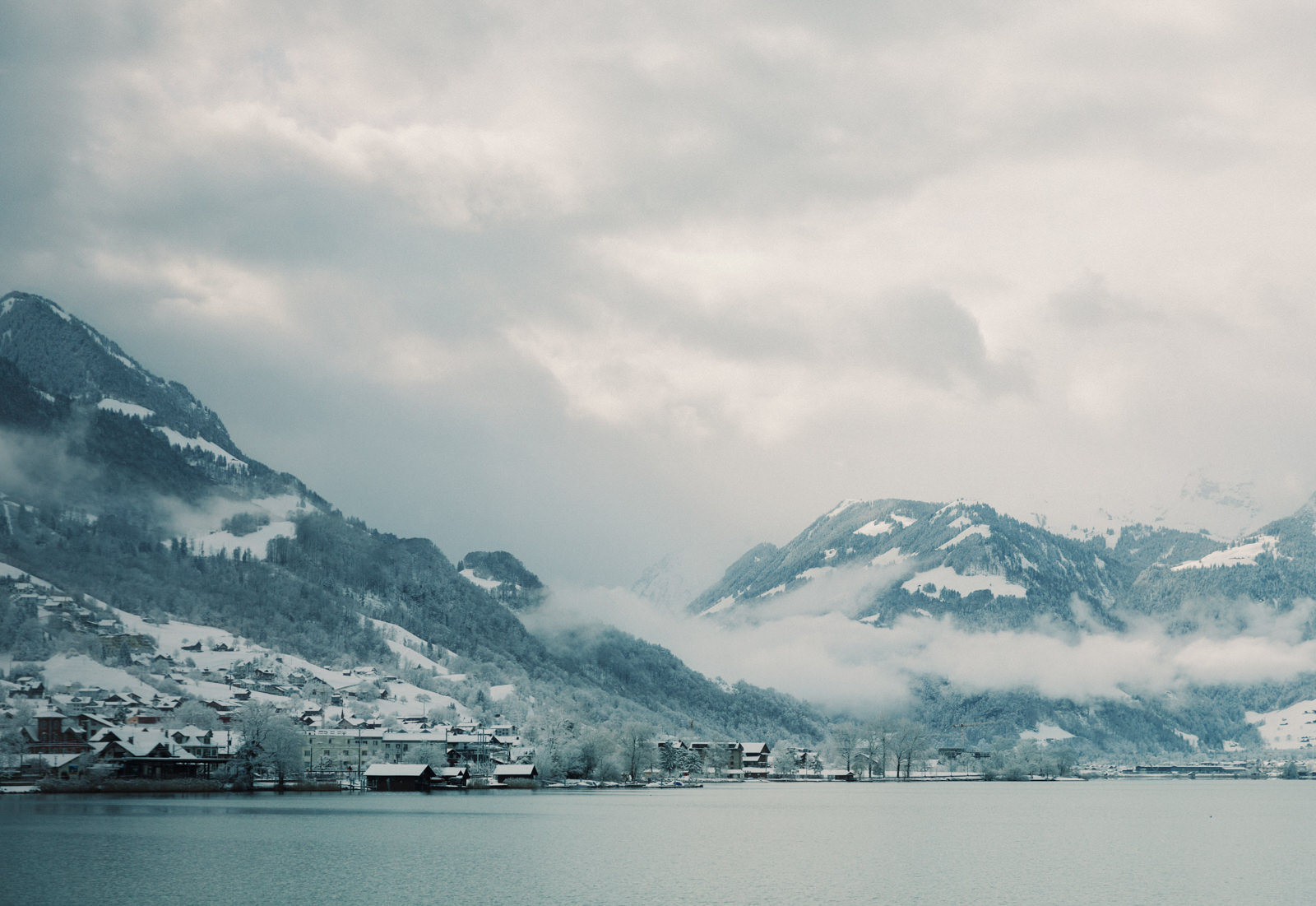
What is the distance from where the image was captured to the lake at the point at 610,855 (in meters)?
67.1

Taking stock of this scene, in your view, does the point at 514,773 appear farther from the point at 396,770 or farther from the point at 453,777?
the point at 396,770

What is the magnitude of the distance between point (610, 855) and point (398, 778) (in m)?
94.3

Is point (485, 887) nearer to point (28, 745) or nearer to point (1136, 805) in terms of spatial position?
point (28, 745)

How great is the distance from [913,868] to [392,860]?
32.8 meters

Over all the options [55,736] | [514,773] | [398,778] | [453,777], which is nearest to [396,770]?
[398,778]

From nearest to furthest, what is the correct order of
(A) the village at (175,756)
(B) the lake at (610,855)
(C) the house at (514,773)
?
(B) the lake at (610,855), (A) the village at (175,756), (C) the house at (514,773)

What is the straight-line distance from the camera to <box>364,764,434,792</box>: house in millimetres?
170500

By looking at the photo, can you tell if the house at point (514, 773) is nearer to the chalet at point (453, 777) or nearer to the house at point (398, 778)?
the chalet at point (453, 777)

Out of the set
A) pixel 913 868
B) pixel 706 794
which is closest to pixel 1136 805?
pixel 706 794

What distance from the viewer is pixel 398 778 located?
172000 mm

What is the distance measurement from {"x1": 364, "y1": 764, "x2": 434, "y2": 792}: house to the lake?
30.0m

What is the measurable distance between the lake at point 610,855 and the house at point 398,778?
2999 cm

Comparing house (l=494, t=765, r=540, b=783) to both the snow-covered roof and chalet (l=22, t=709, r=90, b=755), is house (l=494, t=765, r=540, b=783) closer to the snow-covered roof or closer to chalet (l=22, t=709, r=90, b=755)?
the snow-covered roof

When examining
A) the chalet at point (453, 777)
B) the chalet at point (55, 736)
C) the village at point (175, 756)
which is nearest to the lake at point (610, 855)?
the village at point (175, 756)
